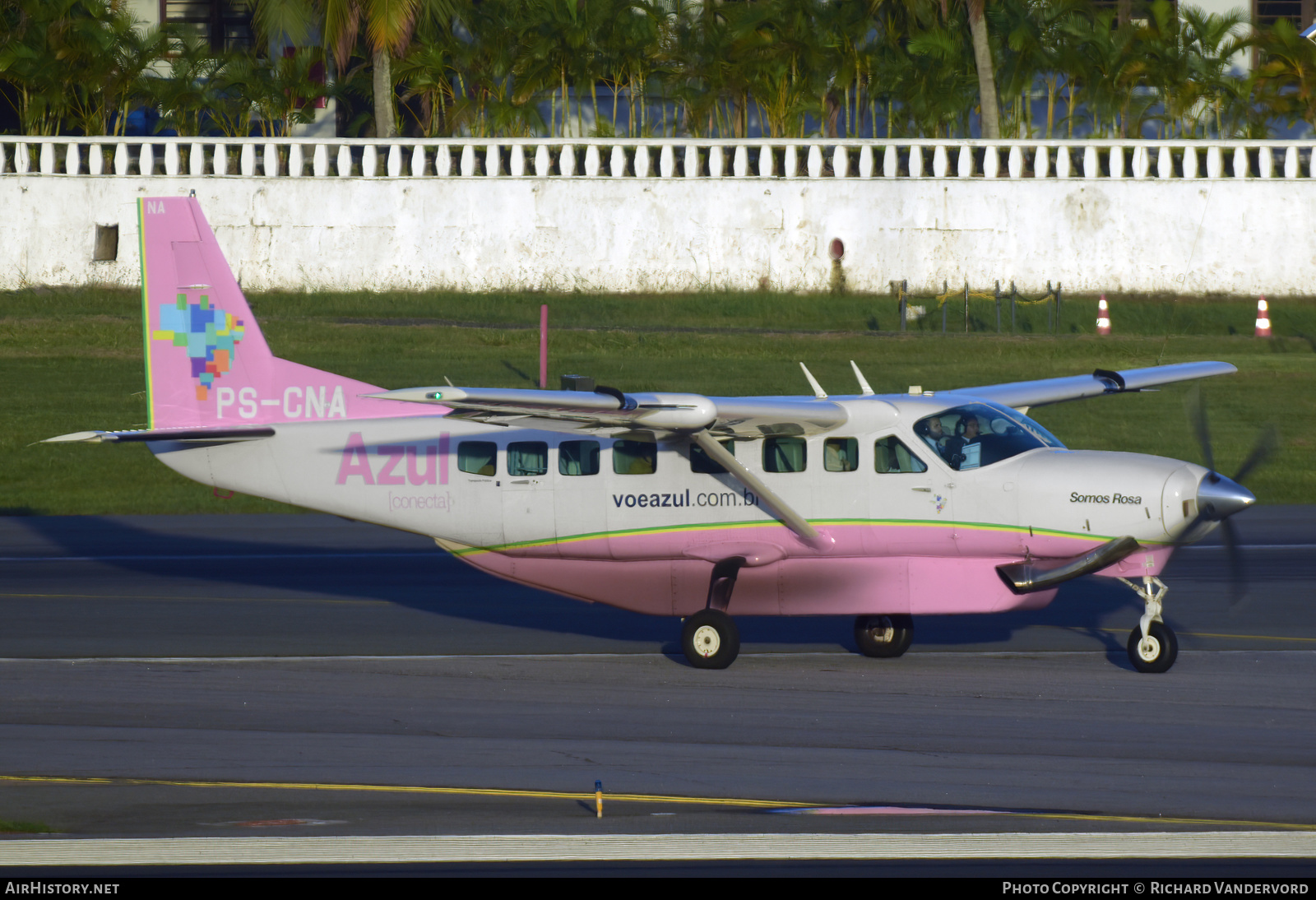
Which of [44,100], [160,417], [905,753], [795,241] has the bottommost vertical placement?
[905,753]

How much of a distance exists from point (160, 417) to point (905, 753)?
28.6 feet

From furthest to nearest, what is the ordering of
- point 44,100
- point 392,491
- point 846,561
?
point 44,100
point 392,491
point 846,561

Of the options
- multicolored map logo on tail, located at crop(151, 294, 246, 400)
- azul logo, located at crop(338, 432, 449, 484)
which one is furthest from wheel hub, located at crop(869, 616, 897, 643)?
multicolored map logo on tail, located at crop(151, 294, 246, 400)

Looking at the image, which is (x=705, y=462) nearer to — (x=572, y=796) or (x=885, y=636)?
(x=885, y=636)

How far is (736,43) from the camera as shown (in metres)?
42.8

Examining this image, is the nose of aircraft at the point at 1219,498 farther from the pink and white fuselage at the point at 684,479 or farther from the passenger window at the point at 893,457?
the passenger window at the point at 893,457

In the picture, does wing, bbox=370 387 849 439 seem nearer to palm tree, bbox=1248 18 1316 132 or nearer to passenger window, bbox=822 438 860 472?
passenger window, bbox=822 438 860 472

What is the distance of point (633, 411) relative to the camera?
13023 millimetres

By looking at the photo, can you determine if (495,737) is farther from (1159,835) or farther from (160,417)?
(160,417)

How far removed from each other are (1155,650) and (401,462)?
7205mm

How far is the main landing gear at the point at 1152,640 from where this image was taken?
45.6 feet

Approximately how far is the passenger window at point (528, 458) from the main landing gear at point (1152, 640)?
5441 millimetres

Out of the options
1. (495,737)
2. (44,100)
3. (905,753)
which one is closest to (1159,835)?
(905,753)

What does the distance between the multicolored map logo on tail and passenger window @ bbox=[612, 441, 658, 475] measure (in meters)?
4.18
